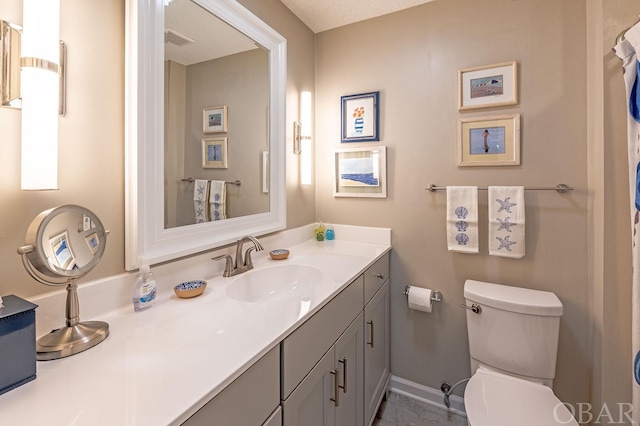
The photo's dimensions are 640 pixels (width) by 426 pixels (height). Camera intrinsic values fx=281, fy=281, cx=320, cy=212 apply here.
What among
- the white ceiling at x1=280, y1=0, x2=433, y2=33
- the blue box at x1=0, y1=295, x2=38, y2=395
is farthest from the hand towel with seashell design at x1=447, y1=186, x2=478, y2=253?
the blue box at x1=0, y1=295, x2=38, y2=395

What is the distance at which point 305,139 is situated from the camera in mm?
1877

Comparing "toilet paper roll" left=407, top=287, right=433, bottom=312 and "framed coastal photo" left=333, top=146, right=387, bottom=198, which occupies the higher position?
"framed coastal photo" left=333, top=146, right=387, bottom=198

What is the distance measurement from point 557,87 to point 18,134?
7.01ft

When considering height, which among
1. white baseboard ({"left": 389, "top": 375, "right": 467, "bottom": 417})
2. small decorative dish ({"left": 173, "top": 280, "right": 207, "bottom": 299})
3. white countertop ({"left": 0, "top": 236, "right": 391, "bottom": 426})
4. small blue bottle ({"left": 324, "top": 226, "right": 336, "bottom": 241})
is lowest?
white baseboard ({"left": 389, "top": 375, "right": 467, "bottom": 417})

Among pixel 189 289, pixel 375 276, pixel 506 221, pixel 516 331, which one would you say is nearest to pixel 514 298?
pixel 516 331

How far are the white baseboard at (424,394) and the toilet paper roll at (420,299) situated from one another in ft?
1.72

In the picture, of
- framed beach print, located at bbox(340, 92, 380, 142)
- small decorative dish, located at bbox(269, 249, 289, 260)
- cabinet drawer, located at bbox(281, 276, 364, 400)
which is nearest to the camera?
cabinet drawer, located at bbox(281, 276, 364, 400)

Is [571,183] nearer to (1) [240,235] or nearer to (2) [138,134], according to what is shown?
(1) [240,235]

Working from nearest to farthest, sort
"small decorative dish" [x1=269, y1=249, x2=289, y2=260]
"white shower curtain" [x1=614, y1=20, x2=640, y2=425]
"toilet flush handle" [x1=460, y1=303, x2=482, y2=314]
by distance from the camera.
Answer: "white shower curtain" [x1=614, y1=20, x2=640, y2=425], "toilet flush handle" [x1=460, y1=303, x2=482, y2=314], "small decorative dish" [x1=269, y1=249, x2=289, y2=260]

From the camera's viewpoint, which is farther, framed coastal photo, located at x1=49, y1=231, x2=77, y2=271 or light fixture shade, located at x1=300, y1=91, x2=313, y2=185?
light fixture shade, located at x1=300, y1=91, x2=313, y2=185

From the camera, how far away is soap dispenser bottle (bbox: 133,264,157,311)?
909 mm

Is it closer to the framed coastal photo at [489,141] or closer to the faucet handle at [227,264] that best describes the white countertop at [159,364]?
the faucet handle at [227,264]

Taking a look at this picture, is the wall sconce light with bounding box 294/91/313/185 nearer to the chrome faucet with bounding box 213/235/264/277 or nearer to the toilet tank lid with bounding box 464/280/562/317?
the chrome faucet with bounding box 213/235/264/277

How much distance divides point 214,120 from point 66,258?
0.79 m
